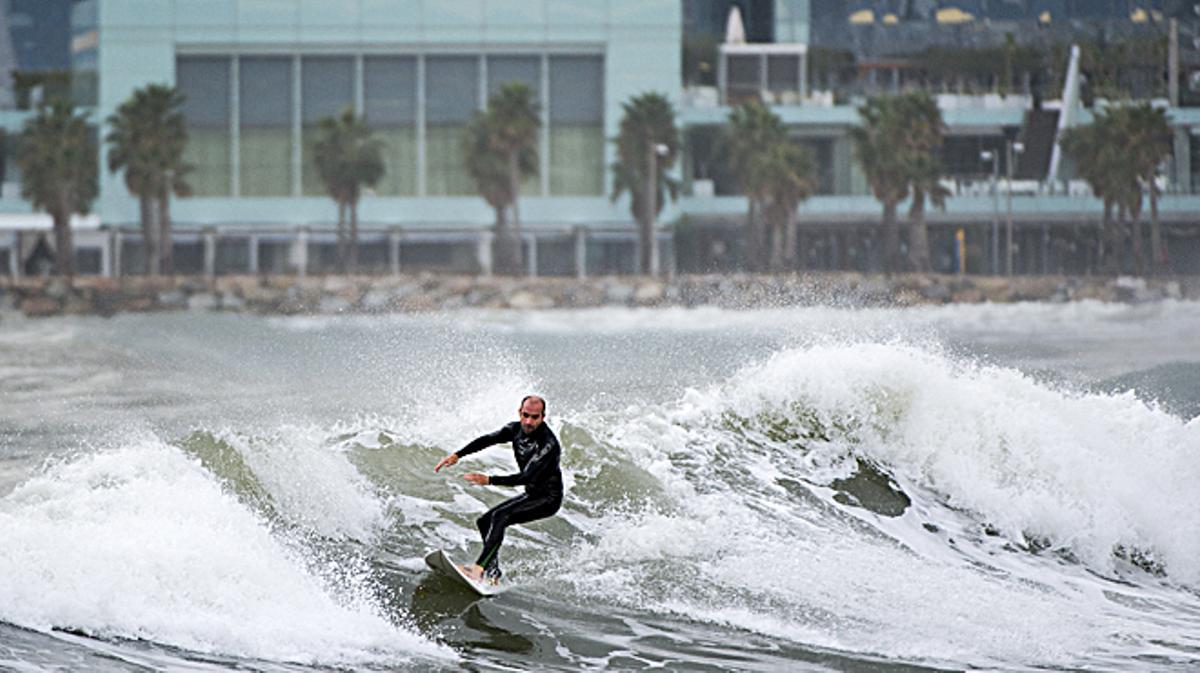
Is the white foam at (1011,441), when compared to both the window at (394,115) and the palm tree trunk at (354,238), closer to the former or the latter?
the palm tree trunk at (354,238)

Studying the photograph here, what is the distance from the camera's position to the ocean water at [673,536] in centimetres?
1268

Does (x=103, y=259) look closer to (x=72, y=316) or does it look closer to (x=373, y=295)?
(x=72, y=316)

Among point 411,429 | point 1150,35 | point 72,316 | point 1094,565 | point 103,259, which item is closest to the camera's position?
point 1094,565

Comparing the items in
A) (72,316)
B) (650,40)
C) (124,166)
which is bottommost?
(72,316)

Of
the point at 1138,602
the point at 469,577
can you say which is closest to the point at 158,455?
the point at 469,577

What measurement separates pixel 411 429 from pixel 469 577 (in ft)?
25.2

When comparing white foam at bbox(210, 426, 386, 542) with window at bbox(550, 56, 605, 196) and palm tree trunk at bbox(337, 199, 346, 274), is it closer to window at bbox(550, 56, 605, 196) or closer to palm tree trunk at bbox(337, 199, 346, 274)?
palm tree trunk at bbox(337, 199, 346, 274)

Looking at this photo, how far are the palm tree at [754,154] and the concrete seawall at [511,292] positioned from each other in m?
2.71

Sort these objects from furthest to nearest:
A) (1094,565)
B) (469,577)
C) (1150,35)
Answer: (1150,35), (1094,565), (469,577)

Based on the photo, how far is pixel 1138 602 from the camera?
1614cm

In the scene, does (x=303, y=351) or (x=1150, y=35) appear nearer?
(x=303, y=351)

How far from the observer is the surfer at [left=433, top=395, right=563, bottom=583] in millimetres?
13617

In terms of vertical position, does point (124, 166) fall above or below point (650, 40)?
below

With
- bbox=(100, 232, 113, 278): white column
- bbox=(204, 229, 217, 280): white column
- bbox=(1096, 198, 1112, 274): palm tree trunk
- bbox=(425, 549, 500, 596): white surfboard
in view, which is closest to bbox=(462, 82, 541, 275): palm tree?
bbox=(204, 229, 217, 280): white column
